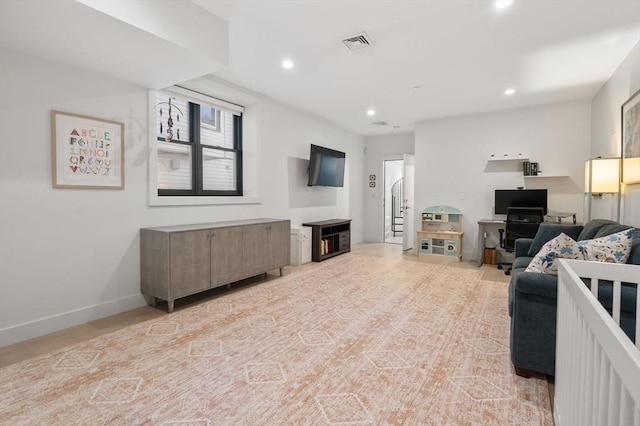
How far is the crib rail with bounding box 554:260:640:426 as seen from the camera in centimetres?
69

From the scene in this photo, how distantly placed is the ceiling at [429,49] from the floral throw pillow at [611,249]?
1.90 m

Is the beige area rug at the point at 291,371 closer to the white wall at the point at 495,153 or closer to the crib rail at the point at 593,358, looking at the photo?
the crib rail at the point at 593,358

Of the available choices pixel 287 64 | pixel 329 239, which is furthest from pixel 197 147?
pixel 329 239

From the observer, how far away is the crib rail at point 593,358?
0.69m

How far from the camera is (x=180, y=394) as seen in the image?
1884 mm

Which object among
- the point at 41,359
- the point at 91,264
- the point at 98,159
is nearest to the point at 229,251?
the point at 91,264

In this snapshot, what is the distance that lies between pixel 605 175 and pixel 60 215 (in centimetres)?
542

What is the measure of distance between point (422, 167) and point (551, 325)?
16.1ft

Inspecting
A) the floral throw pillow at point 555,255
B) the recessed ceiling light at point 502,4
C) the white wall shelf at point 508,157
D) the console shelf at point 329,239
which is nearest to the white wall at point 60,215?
the console shelf at point 329,239

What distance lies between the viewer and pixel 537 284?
6.35ft

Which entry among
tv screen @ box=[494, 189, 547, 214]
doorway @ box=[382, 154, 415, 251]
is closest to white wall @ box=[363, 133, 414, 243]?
doorway @ box=[382, 154, 415, 251]

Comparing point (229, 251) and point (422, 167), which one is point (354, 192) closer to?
point (422, 167)

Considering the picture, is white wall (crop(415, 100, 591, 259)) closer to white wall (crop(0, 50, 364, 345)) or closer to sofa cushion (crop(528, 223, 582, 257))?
sofa cushion (crop(528, 223, 582, 257))

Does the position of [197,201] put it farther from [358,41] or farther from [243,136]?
[358,41]
